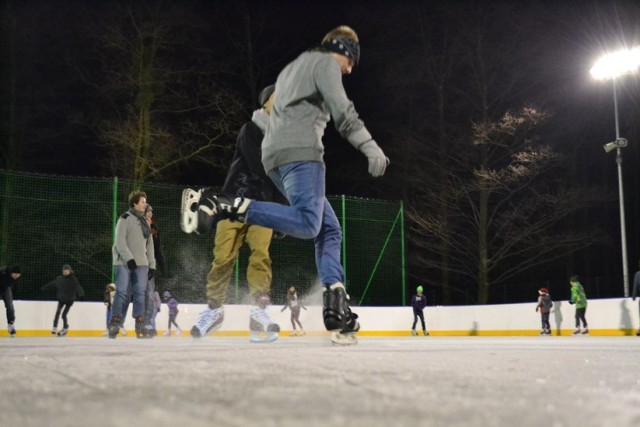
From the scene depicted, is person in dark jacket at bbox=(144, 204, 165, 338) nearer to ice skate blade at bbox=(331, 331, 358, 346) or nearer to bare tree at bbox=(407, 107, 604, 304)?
ice skate blade at bbox=(331, 331, 358, 346)

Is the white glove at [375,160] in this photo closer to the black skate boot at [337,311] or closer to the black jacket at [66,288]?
the black skate boot at [337,311]

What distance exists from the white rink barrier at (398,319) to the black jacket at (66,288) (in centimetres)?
90

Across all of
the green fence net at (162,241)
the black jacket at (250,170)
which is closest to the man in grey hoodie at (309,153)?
the black jacket at (250,170)

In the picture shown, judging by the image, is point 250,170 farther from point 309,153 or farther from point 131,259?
point 131,259

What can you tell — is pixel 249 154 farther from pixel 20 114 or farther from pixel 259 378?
pixel 20 114

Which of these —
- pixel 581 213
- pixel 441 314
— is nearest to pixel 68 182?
pixel 441 314

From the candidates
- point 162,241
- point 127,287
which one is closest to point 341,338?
point 127,287

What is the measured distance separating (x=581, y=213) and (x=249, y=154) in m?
25.5

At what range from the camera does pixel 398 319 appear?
61.6ft

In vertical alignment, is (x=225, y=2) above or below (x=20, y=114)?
above

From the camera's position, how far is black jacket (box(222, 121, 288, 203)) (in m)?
5.22

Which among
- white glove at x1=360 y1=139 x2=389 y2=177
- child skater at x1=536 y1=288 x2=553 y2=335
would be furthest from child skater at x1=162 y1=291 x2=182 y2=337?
white glove at x1=360 y1=139 x2=389 y2=177

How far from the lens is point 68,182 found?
15352mm

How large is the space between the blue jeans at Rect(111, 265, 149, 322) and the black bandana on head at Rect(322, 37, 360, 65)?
4.23 meters
